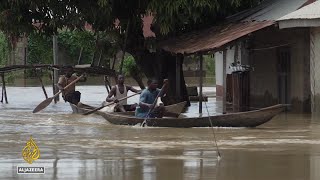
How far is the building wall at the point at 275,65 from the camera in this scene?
1836cm

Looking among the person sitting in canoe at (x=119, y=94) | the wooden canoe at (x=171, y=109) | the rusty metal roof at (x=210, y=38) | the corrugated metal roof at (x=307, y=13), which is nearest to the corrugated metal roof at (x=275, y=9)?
the rusty metal roof at (x=210, y=38)

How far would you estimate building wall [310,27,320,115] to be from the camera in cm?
1681

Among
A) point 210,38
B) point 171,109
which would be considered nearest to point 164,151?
point 171,109

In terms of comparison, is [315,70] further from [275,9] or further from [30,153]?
[30,153]

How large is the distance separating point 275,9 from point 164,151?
8.87 metres

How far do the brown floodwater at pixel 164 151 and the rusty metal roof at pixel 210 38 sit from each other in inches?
95.6

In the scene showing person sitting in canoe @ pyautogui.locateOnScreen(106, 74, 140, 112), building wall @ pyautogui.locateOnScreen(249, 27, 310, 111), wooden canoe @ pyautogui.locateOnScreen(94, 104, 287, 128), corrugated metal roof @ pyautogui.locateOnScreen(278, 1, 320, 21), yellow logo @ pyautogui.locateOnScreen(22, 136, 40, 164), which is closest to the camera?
yellow logo @ pyautogui.locateOnScreen(22, 136, 40, 164)

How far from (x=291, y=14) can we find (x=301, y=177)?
324 inches

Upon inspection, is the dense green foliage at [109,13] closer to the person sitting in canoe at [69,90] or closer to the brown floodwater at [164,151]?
the person sitting in canoe at [69,90]

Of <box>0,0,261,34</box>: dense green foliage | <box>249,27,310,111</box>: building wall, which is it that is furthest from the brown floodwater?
<box>0,0,261,34</box>: dense green foliage

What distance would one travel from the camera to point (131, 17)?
22047 millimetres

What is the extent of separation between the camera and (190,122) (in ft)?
46.3

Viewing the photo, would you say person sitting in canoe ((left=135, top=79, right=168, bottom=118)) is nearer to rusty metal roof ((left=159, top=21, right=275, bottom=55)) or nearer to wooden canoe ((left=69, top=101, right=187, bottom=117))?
wooden canoe ((left=69, top=101, right=187, bottom=117))

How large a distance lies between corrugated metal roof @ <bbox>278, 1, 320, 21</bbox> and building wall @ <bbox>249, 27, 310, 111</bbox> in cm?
88
